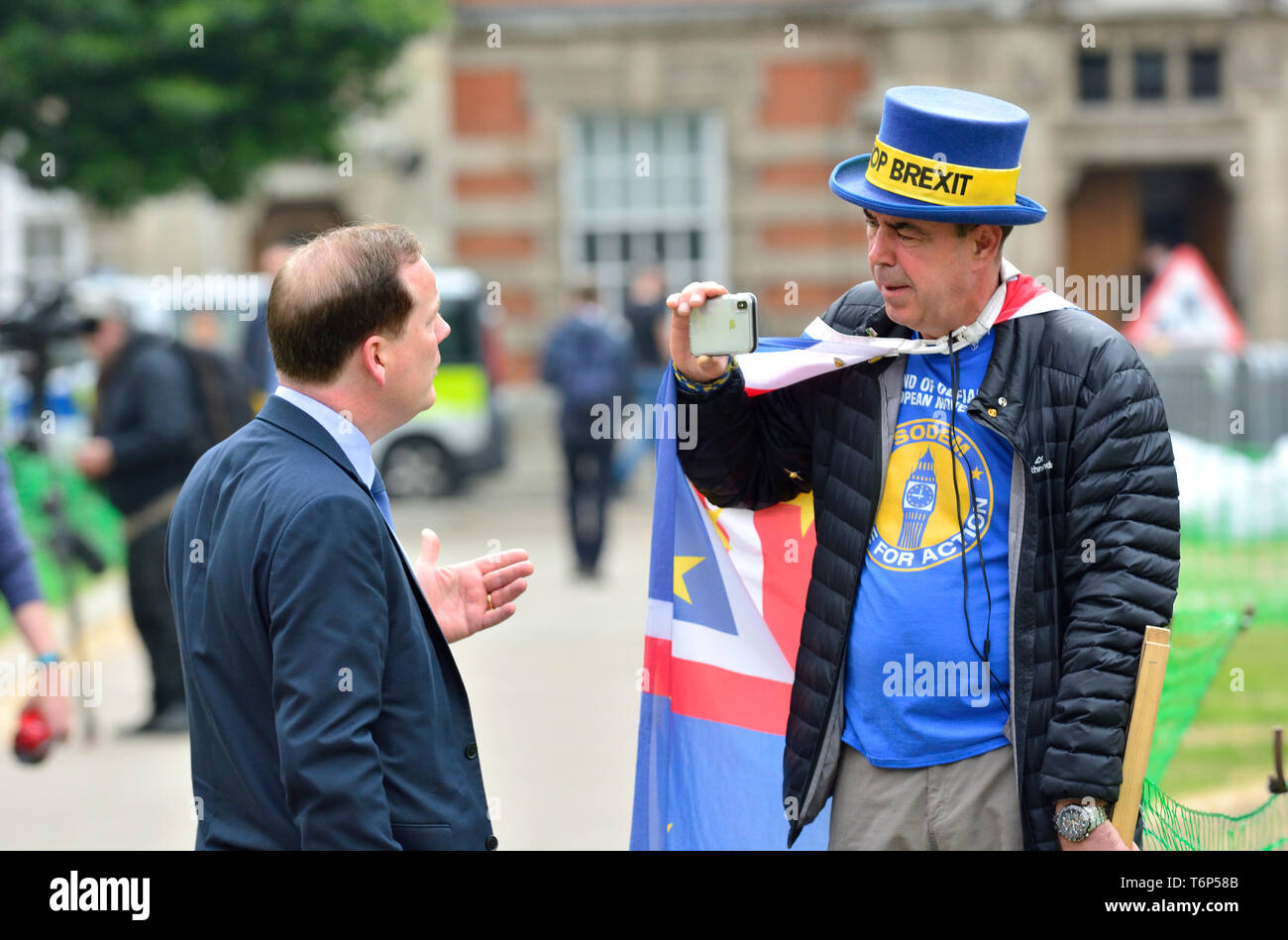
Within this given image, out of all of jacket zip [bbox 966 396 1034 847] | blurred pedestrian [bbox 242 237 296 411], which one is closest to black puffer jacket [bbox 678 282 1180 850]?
jacket zip [bbox 966 396 1034 847]

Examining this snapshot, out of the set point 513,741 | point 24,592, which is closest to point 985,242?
point 24,592

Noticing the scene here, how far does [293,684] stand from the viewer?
7.88 feet

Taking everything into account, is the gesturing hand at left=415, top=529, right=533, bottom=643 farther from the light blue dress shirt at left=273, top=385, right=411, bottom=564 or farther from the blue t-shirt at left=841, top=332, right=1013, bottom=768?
the blue t-shirt at left=841, top=332, right=1013, bottom=768

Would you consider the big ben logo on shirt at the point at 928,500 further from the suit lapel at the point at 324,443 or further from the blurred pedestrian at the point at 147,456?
the blurred pedestrian at the point at 147,456

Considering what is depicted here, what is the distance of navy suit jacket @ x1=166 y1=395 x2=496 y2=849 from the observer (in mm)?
2400

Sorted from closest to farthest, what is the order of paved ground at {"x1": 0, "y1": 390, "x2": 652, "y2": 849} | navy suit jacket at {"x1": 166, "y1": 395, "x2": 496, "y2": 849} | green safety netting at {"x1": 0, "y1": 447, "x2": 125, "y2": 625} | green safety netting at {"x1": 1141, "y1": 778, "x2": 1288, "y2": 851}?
navy suit jacket at {"x1": 166, "y1": 395, "x2": 496, "y2": 849}
green safety netting at {"x1": 1141, "y1": 778, "x2": 1288, "y2": 851}
paved ground at {"x1": 0, "y1": 390, "x2": 652, "y2": 849}
green safety netting at {"x1": 0, "y1": 447, "x2": 125, "y2": 625}

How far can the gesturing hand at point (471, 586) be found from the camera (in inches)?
114

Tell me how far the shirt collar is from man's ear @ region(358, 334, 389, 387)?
9 cm

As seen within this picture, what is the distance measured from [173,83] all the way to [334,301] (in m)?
12.5

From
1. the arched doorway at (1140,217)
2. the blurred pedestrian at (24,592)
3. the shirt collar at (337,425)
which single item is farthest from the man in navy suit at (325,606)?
the arched doorway at (1140,217)
